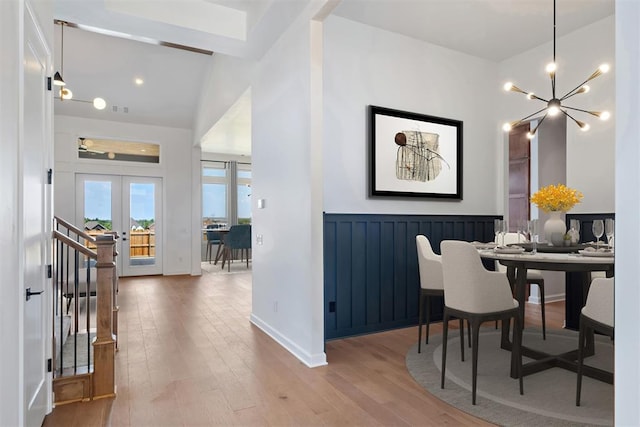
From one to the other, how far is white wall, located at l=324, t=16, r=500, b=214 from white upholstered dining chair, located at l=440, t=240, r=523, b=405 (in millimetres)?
1457

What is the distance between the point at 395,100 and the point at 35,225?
3374 mm

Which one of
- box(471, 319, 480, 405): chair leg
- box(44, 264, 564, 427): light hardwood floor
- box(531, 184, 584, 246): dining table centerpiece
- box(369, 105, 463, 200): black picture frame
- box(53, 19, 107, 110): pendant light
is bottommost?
box(44, 264, 564, 427): light hardwood floor

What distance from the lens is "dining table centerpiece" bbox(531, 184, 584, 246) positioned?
295cm

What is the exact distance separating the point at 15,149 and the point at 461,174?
4.20m

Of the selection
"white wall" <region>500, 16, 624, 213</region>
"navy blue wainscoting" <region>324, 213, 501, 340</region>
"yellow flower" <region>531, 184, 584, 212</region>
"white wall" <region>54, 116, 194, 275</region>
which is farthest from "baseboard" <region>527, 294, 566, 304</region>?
"white wall" <region>54, 116, 194, 275</region>

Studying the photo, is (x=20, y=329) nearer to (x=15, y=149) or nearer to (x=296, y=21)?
(x=15, y=149)

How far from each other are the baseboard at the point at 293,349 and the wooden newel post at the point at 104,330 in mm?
1354

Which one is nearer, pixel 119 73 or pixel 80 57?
pixel 80 57

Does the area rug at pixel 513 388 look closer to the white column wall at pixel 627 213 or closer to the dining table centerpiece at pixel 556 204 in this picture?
the dining table centerpiece at pixel 556 204

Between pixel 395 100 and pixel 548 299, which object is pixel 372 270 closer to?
pixel 395 100

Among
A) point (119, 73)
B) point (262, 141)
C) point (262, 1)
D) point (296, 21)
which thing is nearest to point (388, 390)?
point (262, 141)

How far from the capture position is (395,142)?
4.09 meters

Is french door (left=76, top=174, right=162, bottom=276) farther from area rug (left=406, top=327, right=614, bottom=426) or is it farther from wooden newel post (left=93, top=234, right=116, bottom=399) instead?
area rug (left=406, top=327, right=614, bottom=426)

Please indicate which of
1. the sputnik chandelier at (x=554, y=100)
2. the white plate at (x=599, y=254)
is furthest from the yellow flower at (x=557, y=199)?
the sputnik chandelier at (x=554, y=100)
